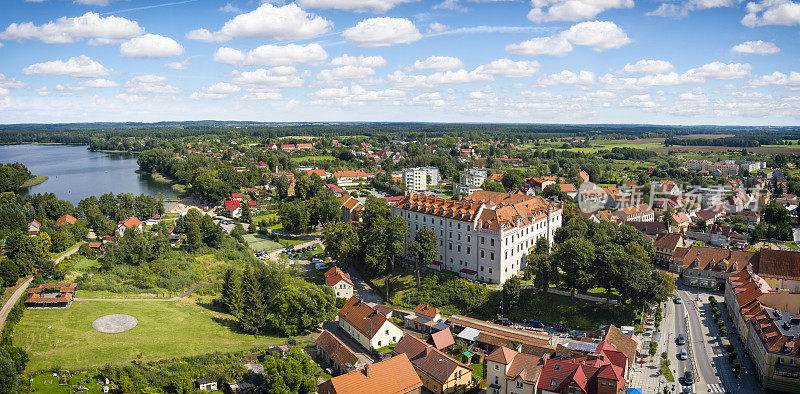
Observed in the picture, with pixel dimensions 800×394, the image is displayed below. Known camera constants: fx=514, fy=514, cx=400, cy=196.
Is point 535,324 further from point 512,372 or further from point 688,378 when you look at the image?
point 512,372

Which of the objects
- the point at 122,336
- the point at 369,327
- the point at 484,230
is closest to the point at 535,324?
the point at 484,230

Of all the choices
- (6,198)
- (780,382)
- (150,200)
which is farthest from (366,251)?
(6,198)

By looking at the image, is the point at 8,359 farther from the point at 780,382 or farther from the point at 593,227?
the point at 593,227

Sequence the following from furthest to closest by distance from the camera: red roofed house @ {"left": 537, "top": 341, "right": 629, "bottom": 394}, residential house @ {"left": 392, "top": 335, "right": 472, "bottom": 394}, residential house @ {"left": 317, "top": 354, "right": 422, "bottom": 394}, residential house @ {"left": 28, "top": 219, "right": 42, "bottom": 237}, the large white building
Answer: residential house @ {"left": 28, "top": 219, "right": 42, "bottom": 237}
the large white building
residential house @ {"left": 392, "top": 335, "right": 472, "bottom": 394}
residential house @ {"left": 317, "top": 354, "right": 422, "bottom": 394}
red roofed house @ {"left": 537, "top": 341, "right": 629, "bottom": 394}

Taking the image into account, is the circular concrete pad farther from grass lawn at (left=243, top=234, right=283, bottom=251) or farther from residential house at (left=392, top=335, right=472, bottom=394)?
grass lawn at (left=243, top=234, right=283, bottom=251)

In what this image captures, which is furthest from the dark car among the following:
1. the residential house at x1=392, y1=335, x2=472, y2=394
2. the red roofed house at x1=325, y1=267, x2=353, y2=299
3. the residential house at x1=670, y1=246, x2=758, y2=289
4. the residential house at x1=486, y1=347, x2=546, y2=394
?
the red roofed house at x1=325, y1=267, x2=353, y2=299
